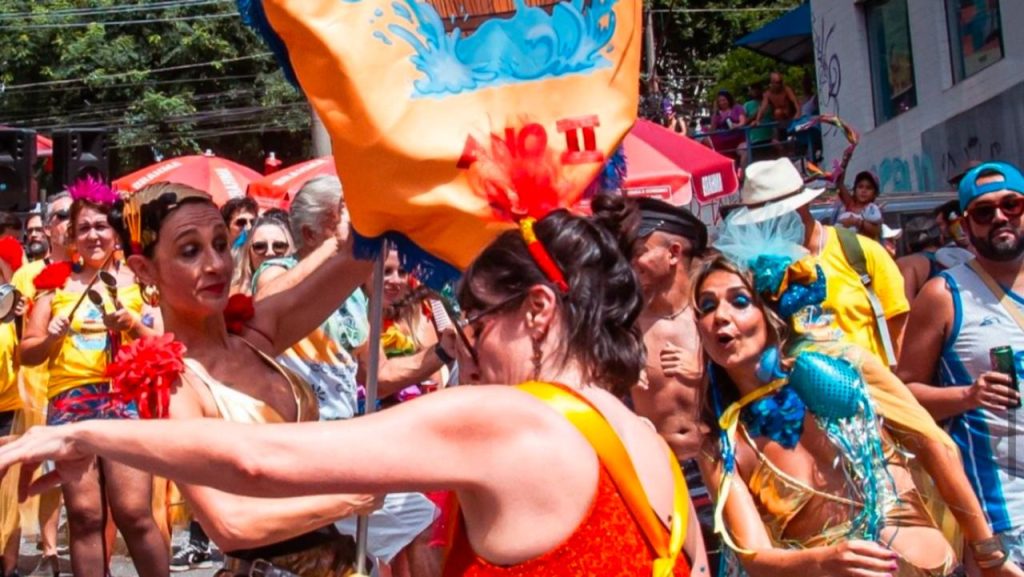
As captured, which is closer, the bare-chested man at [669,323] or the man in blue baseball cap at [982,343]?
the man in blue baseball cap at [982,343]

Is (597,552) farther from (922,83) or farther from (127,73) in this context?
(127,73)

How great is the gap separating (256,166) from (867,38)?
21609 millimetres

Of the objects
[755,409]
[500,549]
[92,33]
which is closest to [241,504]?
[500,549]

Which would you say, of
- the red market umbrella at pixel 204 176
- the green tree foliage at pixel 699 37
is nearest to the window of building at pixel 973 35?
the red market umbrella at pixel 204 176

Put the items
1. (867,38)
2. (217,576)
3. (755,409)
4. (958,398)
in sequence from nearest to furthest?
(217,576), (755,409), (958,398), (867,38)

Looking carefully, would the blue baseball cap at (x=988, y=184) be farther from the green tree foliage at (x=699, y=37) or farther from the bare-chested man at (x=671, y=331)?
the green tree foliage at (x=699, y=37)

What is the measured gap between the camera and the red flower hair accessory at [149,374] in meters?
3.78

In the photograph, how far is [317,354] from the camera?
6.47 m

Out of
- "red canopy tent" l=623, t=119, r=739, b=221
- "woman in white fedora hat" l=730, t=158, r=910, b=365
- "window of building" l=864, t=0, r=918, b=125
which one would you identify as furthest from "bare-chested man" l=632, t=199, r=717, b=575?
"window of building" l=864, t=0, r=918, b=125

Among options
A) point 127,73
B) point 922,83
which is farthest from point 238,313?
point 127,73

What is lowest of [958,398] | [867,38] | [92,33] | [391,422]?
[958,398]

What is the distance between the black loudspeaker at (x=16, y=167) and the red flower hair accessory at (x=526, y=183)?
329 inches

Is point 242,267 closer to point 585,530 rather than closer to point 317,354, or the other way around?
point 317,354

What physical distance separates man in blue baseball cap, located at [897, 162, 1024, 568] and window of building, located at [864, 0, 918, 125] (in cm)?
1296
